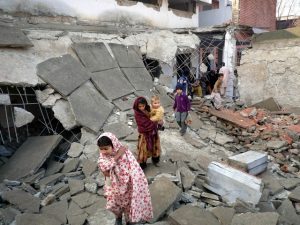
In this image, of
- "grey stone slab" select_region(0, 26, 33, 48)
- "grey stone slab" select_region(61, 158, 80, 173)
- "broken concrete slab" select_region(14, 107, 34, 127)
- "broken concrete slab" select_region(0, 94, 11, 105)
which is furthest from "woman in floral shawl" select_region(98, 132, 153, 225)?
"grey stone slab" select_region(0, 26, 33, 48)

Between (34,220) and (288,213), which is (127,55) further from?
(288,213)

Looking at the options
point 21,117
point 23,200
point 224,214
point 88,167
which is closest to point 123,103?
point 21,117

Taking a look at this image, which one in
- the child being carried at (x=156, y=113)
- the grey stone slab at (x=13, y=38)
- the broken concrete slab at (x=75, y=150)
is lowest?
the broken concrete slab at (x=75, y=150)

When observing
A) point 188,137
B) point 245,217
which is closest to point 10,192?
point 245,217

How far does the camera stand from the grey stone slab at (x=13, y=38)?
22.6ft

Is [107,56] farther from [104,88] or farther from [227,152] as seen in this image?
[227,152]

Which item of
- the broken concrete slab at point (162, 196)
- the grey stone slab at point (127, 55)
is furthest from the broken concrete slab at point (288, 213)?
the grey stone slab at point (127, 55)

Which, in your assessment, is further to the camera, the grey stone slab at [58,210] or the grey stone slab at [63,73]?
the grey stone slab at [63,73]

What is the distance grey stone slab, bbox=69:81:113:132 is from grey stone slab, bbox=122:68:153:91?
148 cm

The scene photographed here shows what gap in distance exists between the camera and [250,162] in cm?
558

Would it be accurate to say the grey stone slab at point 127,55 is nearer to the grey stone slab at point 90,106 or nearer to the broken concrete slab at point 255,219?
the grey stone slab at point 90,106

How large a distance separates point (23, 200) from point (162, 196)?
6.80 ft

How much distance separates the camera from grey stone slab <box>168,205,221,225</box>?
12.6 ft

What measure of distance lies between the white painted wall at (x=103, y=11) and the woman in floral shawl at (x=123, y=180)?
21.7 ft
